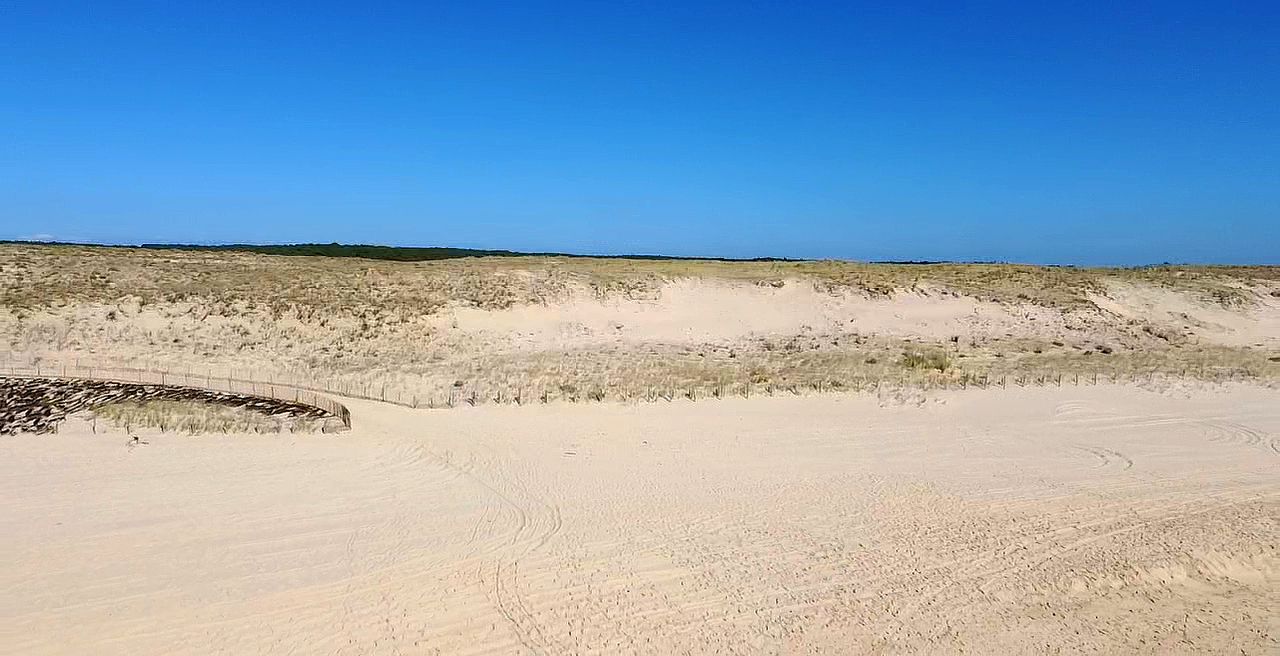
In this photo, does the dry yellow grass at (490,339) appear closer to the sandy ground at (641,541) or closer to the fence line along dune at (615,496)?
the fence line along dune at (615,496)

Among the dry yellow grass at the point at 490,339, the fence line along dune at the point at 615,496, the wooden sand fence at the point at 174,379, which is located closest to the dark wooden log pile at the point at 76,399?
the fence line along dune at the point at 615,496

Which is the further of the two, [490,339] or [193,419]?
[490,339]

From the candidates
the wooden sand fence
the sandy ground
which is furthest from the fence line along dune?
the wooden sand fence

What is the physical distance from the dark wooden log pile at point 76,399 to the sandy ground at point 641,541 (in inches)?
47.9

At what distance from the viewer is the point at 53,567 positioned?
8094 mm

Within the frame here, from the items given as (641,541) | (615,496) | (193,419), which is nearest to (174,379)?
(193,419)

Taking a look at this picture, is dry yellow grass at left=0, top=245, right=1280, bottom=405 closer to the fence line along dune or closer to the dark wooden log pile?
the fence line along dune

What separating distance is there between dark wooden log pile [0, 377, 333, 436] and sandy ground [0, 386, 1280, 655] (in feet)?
3.99

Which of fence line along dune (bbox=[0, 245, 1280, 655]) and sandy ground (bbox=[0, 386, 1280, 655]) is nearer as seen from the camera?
sandy ground (bbox=[0, 386, 1280, 655])

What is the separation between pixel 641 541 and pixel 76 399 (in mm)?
12437

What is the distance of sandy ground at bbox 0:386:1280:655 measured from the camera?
721 centimetres

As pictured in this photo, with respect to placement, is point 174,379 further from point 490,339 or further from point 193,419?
point 490,339

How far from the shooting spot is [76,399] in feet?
50.8

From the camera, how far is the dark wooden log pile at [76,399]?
14.1 m
